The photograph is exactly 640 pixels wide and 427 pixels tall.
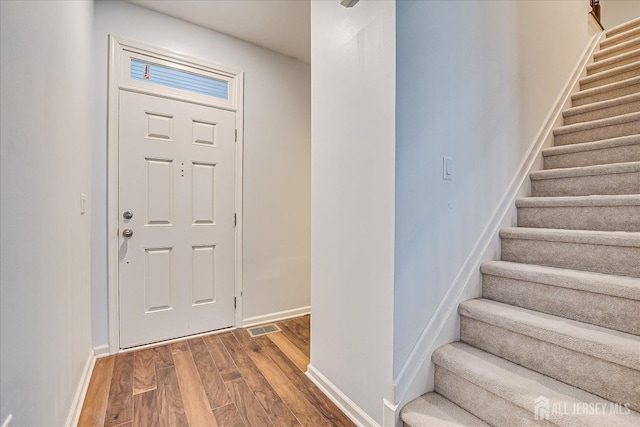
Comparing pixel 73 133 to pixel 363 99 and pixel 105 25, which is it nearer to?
pixel 105 25

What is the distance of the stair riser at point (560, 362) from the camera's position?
104 centimetres

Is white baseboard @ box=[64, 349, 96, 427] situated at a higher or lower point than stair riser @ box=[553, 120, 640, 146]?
lower

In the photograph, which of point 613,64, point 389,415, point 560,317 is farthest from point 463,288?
point 613,64

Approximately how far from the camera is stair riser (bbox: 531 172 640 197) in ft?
Result: 5.43

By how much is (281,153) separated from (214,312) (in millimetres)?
1640

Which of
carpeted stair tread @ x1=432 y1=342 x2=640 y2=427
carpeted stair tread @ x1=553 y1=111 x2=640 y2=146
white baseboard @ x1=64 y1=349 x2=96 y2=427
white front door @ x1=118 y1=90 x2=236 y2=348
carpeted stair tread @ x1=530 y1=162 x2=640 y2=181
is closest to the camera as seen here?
carpeted stair tread @ x1=432 y1=342 x2=640 y2=427

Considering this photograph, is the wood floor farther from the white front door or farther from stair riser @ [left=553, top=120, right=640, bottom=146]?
stair riser @ [left=553, top=120, right=640, bottom=146]

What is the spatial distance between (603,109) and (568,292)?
5.99 feet

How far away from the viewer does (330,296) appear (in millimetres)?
1755

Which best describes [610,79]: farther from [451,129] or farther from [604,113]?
[451,129]

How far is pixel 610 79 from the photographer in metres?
2.59

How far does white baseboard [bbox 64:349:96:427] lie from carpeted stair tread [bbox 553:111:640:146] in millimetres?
3656

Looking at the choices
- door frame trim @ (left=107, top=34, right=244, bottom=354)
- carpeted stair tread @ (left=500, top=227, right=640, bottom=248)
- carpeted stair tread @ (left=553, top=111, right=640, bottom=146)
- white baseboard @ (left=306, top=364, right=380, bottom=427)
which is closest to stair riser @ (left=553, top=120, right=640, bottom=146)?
carpeted stair tread @ (left=553, top=111, right=640, bottom=146)

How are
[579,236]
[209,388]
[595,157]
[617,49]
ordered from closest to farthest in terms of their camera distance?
[579,236] → [209,388] → [595,157] → [617,49]
